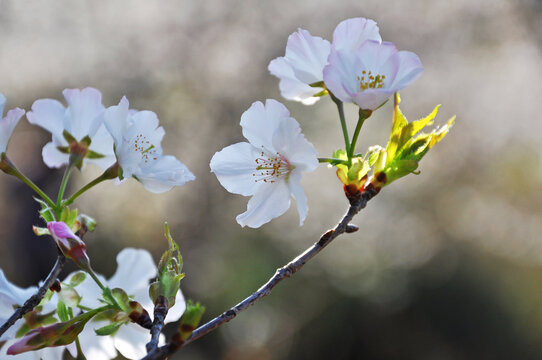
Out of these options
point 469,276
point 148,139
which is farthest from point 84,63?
point 148,139

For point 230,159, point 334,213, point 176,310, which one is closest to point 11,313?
point 176,310

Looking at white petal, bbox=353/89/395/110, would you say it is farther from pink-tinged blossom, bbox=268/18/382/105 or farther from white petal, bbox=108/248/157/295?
white petal, bbox=108/248/157/295

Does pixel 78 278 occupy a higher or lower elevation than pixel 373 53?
lower

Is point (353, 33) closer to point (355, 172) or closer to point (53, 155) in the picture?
point (355, 172)

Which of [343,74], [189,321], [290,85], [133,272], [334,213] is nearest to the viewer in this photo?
[189,321]

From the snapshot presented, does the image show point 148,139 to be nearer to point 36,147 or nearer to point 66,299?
point 66,299

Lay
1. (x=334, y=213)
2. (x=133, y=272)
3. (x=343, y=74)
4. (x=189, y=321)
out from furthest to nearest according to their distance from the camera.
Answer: (x=334, y=213) < (x=133, y=272) < (x=343, y=74) < (x=189, y=321)

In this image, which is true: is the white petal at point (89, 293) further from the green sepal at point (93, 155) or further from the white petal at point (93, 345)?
the green sepal at point (93, 155)
